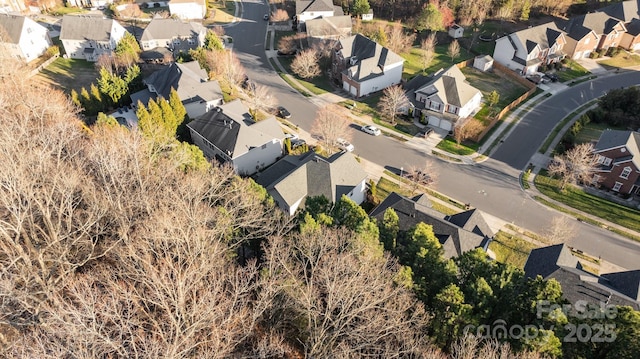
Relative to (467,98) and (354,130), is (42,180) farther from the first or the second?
(467,98)

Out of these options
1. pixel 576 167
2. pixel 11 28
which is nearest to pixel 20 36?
pixel 11 28

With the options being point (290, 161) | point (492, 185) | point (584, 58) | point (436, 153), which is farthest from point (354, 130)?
point (584, 58)

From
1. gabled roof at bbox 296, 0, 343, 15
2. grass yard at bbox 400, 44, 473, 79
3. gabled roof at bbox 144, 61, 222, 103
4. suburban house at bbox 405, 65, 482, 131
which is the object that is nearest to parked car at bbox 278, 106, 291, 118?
gabled roof at bbox 144, 61, 222, 103

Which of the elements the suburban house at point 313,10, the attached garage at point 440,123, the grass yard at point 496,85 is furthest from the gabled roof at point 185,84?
the grass yard at point 496,85

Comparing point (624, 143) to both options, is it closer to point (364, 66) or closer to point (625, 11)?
point (364, 66)

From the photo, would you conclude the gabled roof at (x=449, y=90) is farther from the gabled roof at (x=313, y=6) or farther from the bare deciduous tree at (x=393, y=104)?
the gabled roof at (x=313, y=6)
